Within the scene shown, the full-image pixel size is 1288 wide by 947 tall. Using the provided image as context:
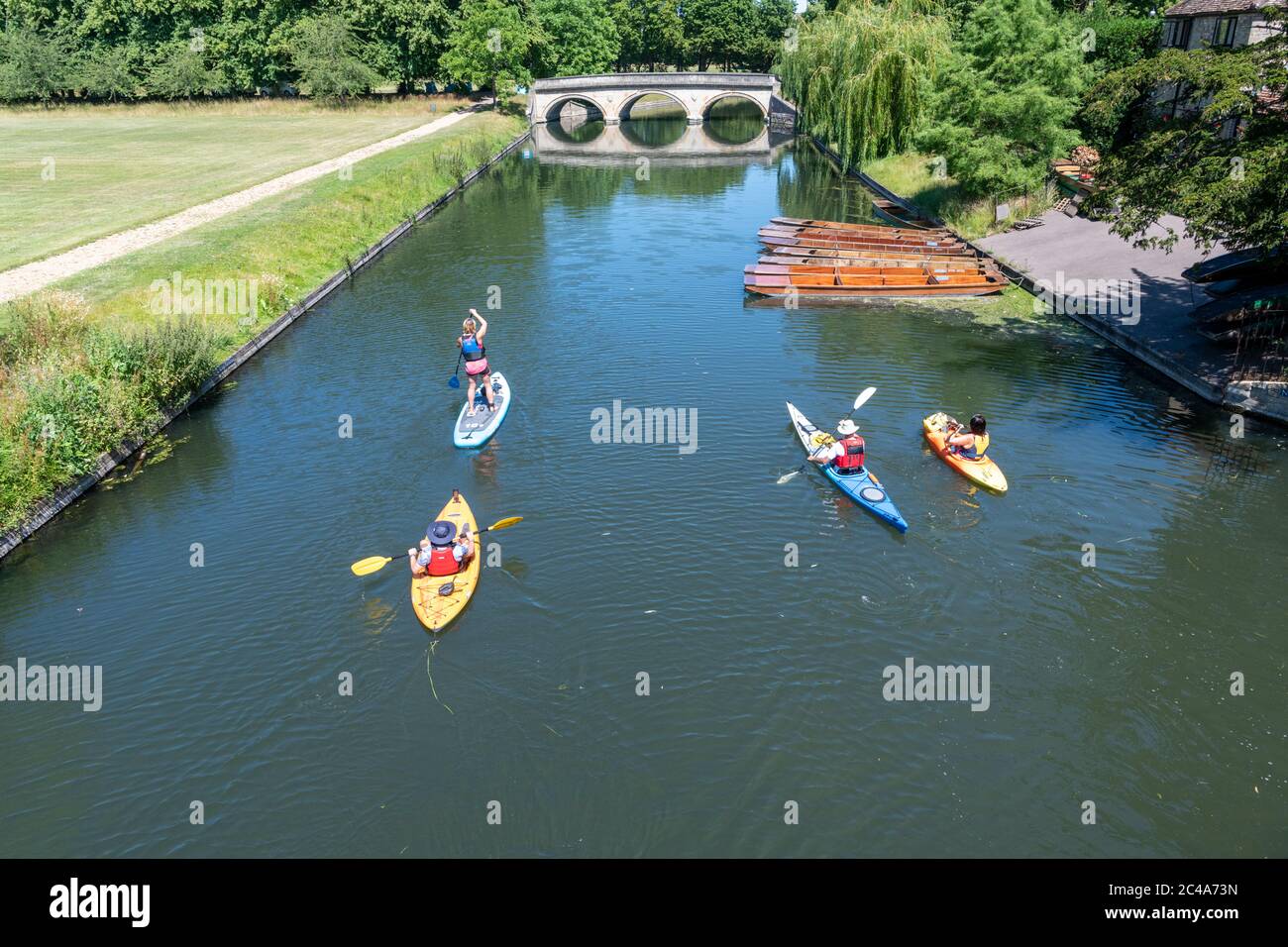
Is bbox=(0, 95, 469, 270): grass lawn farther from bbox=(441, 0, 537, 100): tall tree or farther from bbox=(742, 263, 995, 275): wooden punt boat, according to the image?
bbox=(742, 263, 995, 275): wooden punt boat

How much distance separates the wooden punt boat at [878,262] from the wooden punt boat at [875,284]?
0.88m

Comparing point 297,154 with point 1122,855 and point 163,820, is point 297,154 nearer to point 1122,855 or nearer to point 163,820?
point 163,820

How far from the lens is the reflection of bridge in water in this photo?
256 feet

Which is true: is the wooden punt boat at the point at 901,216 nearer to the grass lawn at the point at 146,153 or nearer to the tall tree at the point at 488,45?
the grass lawn at the point at 146,153

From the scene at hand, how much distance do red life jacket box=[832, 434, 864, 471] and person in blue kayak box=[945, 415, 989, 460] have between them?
2665 millimetres

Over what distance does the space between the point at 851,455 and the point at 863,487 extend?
89cm

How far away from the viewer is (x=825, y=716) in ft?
50.5

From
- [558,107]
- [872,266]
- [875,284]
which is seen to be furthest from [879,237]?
[558,107]

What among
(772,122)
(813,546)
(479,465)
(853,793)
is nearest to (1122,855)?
(853,793)

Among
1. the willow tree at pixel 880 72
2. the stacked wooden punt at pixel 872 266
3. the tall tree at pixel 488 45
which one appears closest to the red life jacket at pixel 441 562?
the stacked wooden punt at pixel 872 266

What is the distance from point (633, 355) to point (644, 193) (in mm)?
33435

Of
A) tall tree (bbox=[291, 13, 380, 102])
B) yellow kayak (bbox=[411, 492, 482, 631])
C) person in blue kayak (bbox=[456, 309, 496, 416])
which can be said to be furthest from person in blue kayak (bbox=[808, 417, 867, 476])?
tall tree (bbox=[291, 13, 380, 102])

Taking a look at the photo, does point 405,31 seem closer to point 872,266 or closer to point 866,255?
point 866,255

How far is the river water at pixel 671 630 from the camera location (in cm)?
1363
